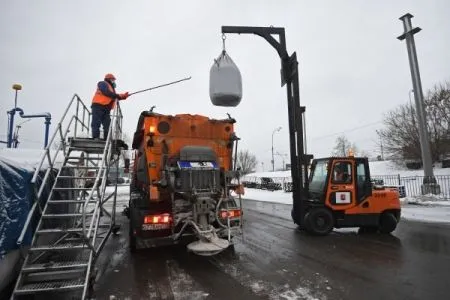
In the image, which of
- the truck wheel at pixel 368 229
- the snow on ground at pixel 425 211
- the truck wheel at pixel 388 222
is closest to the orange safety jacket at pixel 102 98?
the truck wheel at pixel 368 229

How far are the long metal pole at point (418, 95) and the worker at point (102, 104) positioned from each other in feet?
48.9

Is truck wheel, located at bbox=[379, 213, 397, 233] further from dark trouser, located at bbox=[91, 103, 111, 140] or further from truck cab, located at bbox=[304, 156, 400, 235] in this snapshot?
dark trouser, located at bbox=[91, 103, 111, 140]

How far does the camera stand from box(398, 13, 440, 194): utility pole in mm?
16062

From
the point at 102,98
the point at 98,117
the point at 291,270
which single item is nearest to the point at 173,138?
the point at 98,117

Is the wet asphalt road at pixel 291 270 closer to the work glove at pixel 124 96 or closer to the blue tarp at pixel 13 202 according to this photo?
the blue tarp at pixel 13 202

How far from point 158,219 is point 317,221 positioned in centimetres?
445

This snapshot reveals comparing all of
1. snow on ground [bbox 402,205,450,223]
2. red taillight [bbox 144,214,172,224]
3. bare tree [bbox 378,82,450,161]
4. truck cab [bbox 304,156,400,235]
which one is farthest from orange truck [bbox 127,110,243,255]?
bare tree [bbox 378,82,450,161]

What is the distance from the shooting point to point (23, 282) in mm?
4254

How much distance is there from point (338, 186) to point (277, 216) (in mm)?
4571

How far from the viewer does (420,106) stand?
16.3 m

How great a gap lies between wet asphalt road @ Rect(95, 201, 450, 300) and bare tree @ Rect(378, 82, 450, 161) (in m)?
21.6

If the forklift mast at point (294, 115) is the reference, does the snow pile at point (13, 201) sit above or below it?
below

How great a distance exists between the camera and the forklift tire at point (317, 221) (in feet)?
27.7

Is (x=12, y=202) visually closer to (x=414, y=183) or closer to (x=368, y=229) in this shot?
(x=368, y=229)
